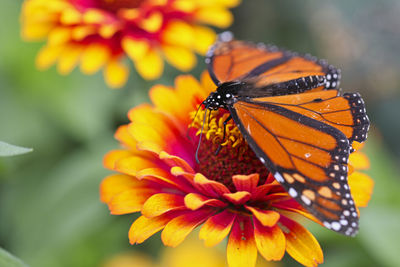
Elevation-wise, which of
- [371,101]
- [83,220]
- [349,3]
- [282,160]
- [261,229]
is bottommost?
[83,220]

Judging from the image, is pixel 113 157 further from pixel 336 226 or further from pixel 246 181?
pixel 336 226

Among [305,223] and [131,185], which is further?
[305,223]

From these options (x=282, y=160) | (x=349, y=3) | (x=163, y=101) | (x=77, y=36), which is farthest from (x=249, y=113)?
(x=349, y=3)

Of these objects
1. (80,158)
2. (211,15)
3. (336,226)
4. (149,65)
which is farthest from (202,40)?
(336,226)

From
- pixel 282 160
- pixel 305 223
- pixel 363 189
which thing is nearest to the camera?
pixel 282 160

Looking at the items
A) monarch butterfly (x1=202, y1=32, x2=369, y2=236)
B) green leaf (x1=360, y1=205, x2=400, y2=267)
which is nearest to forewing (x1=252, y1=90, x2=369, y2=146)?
monarch butterfly (x1=202, y1=32, x2=369, y2=236)

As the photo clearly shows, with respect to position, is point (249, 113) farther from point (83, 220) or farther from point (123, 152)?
point (83, 220)

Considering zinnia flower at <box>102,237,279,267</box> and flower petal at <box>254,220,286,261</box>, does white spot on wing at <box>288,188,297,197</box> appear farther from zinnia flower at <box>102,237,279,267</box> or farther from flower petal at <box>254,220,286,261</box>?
zinnia flower at <box>102,237,279,267</box>
